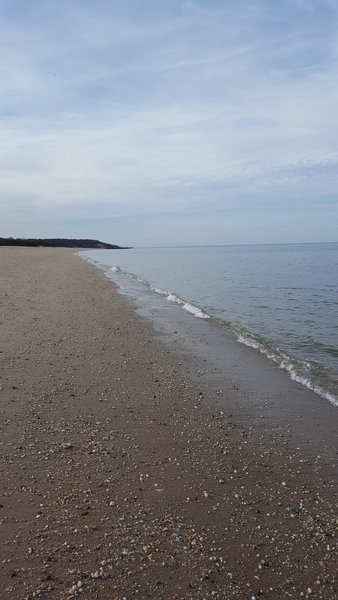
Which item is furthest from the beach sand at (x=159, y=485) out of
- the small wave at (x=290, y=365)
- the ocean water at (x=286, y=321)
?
the ocean water at (x=286, y=321)

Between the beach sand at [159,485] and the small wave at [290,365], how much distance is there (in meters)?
0.41

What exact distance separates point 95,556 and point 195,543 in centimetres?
93

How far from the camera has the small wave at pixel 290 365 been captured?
862 cm

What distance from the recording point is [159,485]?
15.5ft

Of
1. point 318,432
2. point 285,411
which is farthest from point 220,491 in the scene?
point 285,411

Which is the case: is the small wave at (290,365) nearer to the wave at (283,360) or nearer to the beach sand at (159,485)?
the wave at (283,360)

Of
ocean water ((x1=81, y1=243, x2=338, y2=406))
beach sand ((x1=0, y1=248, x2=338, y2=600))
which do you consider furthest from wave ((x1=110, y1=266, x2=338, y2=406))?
beach sand ((x1=0, y1=248, x2=338, y2=600))

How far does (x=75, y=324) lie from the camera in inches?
516

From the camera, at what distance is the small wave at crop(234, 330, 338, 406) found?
28.3 ft

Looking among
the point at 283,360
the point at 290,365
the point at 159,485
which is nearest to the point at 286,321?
the point at 283,360

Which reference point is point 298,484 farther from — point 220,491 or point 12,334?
point 12,334

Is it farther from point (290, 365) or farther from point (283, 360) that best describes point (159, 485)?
point (283, 360)

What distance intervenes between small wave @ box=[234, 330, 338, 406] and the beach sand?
41 cm

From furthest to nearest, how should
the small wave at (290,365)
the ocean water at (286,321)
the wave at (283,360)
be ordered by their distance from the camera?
the ocean water at (286,321)
the wave at (283,360)
the small wave at (290,365)
